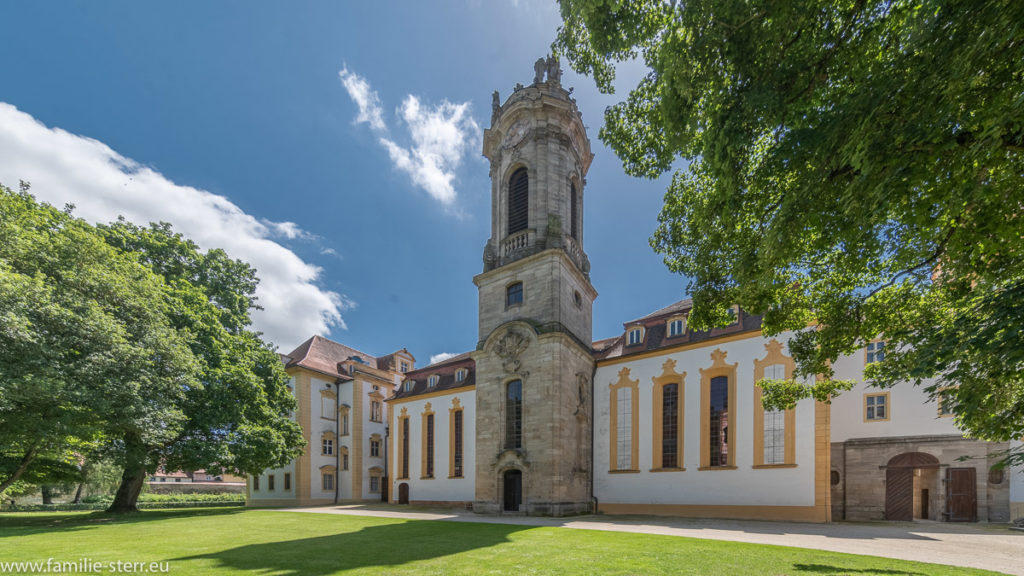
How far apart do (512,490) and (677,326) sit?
1116 centimetres

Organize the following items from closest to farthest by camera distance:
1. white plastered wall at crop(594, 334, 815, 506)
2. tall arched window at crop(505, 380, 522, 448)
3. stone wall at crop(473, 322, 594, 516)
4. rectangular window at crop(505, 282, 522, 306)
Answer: white plastered wall at crop(594, 334, 815, 506) < stone wall at crop(473, 322, 594, 516) < tall arched window at crop(505, 380, 522, 448) < rectangular window at crop(505, 282, 522, 306)

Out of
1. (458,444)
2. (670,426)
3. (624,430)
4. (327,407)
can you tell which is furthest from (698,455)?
(327,407)

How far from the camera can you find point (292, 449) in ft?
76.5

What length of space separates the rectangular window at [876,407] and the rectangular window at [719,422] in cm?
605

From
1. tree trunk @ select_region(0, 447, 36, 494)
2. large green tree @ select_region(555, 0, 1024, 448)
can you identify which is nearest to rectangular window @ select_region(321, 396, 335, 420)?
tree trunk @ select_region(0, 447, 36, 494)

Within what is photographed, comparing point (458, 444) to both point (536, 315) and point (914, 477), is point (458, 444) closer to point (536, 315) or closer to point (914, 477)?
point (536, 315)

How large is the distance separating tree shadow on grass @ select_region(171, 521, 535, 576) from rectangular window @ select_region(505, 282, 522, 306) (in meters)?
11.5

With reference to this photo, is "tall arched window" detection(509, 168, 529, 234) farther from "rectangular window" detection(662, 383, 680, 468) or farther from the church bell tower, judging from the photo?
"rectangular window" detection(662, 383, 680, 468)

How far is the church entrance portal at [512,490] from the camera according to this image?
20.1m

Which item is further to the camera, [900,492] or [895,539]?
[900,492]

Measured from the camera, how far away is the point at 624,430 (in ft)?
70.5

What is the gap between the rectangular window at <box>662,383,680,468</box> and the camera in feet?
65.7

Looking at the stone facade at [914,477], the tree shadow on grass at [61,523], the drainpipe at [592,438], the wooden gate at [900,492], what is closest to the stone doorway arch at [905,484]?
the wooden gate at [900,492]

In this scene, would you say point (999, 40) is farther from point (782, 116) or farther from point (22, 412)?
point (22, 412)
